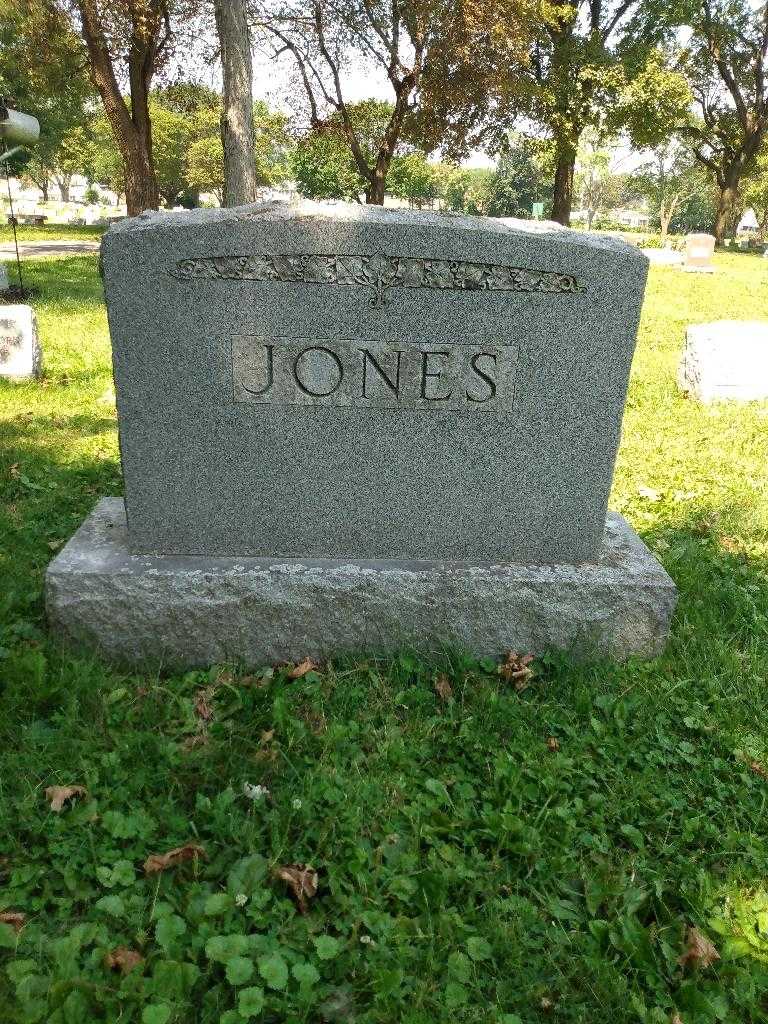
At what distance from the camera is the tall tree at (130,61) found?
1216 cm

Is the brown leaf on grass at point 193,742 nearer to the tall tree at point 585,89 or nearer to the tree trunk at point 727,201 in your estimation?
the tall tree at point 585,89

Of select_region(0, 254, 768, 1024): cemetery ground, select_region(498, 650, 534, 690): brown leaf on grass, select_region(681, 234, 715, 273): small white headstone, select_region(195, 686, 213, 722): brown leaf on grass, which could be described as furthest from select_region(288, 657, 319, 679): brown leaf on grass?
select_region(681, 234, 715, 273): small white headstone

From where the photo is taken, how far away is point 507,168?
70625 millimetres

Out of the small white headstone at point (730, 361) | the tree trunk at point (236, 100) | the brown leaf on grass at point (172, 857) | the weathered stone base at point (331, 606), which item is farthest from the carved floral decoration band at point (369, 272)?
the tree trunk at point (236, 100)

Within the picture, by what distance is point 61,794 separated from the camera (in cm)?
222

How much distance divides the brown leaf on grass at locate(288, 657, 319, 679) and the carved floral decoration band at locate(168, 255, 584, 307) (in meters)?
1.37

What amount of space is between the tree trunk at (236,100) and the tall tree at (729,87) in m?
27.8

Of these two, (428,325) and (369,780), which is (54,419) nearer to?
(428,325)

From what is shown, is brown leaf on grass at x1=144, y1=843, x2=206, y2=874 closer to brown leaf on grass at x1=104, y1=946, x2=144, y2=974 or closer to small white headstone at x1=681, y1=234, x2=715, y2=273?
brown leaf on grass at x1=104, y1=946, x2=144, y2=974

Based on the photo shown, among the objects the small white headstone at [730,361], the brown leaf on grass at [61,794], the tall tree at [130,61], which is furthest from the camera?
the tall tree at [130,61]

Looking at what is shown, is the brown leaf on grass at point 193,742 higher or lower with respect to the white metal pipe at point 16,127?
lower

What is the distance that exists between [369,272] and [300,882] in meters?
1.95

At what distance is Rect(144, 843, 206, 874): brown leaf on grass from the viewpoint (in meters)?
2.05

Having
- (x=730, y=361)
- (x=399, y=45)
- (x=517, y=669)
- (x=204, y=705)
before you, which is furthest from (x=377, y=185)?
(x=204, y=705)
